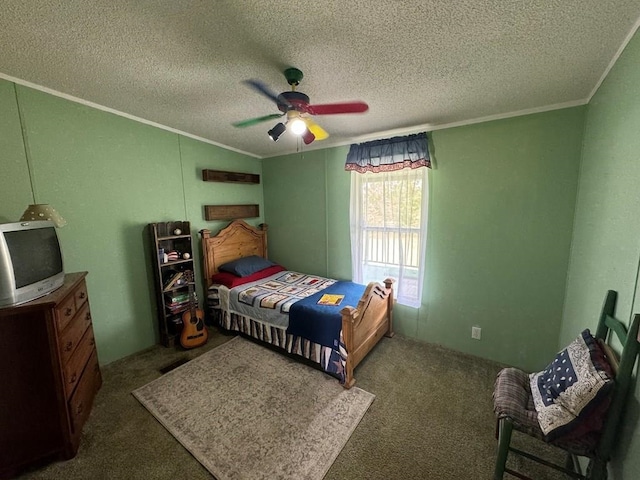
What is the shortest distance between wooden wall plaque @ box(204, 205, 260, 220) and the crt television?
1.53 meters

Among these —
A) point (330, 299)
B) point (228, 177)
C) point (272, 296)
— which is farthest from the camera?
point (228, 177)

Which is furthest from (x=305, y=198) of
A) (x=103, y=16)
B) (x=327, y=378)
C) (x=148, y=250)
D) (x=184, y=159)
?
(x=103, y=16)

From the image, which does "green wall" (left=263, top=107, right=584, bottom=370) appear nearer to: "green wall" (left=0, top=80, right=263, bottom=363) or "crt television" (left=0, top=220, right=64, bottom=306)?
"green wall" (left=0, top=80, right=263, bottom=363)

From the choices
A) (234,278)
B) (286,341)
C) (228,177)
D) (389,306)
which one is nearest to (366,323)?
(389,306)

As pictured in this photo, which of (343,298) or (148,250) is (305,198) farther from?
(148,250)

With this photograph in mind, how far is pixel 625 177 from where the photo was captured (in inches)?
49.1

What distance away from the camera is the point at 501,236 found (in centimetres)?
228

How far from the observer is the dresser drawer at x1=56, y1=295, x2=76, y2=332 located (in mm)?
1469

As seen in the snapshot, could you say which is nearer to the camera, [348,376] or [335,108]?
[335,108]

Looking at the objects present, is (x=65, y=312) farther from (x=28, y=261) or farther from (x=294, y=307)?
(x=294, y=307)

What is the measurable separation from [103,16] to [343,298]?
250 centimetres

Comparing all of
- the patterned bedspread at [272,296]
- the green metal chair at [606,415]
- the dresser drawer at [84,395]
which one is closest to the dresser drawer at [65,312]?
the dresser drawer at [84,395]

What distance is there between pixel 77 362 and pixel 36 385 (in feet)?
0.81

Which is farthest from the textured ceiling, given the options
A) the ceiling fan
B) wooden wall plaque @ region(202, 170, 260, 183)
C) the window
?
wooden wall plaque @ region(202, 170, 260, 183)
